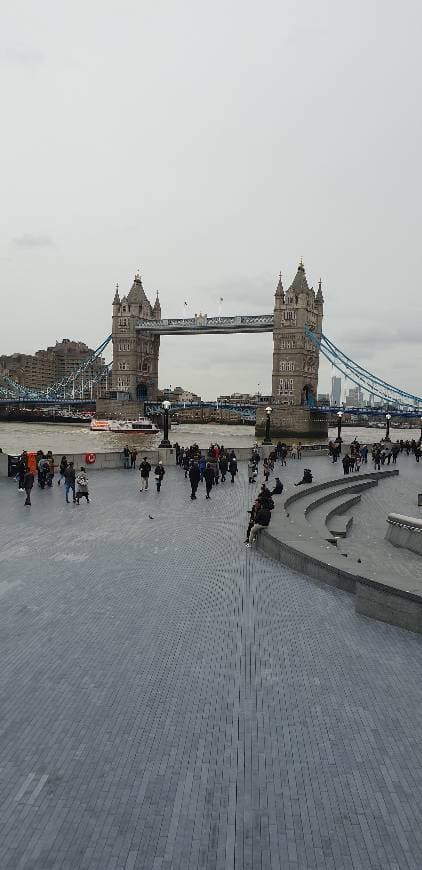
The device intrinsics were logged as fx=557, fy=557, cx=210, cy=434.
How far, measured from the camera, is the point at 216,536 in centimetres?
1274

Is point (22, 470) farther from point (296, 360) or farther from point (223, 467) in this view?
point (296, 360)

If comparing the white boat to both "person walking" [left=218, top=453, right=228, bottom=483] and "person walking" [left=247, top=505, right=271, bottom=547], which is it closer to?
"person walking" [left=218, top=453, right=228, bottom=483]

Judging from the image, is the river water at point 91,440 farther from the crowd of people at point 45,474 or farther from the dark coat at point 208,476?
the dark coat at point 208,476

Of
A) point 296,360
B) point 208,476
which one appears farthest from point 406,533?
point 296,360

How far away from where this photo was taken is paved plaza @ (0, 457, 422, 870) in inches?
156

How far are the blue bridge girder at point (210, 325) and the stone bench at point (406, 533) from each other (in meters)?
101

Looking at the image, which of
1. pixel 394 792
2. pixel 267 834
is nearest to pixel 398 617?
pixel 394 792

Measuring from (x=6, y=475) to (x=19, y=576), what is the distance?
12327 mm

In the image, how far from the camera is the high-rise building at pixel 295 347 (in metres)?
102

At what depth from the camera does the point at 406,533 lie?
13.3m

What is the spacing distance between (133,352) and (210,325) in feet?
60.1

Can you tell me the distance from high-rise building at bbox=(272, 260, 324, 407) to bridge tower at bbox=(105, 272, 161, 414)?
3257cm

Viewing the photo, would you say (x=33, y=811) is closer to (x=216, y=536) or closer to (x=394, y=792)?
(x=394, y=792)

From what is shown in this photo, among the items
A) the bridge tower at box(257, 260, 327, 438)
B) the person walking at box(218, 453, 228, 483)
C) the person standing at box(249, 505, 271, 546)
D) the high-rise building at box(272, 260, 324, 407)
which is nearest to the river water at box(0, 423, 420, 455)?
the bridge tower at box(257, 260, 327, 438)
